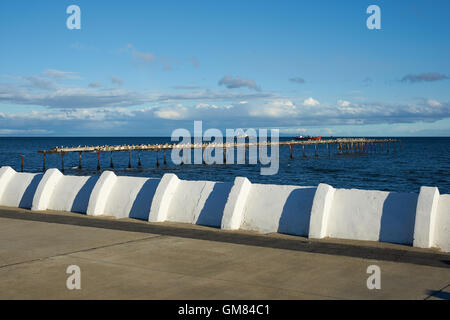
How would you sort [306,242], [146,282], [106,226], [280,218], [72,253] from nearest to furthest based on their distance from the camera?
[146,282] → [72,253] → [306,242] → [280,218] → [106,226]

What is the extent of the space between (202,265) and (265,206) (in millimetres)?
3410

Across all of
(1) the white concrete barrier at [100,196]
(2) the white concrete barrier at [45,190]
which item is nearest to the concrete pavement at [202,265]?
(1) the white concrete barrier at [100,196]

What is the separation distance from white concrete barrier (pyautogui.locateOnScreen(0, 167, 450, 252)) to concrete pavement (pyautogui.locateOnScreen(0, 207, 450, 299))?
41 centimetres

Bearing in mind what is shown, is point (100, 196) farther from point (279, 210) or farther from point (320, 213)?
point (320, 213)

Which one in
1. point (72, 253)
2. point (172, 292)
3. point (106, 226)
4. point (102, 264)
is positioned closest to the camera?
point (172, 292)

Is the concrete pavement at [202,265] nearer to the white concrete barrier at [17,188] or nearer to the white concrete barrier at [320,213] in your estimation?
the white concrete barrier at [320,213]

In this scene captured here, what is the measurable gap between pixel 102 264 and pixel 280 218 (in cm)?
432

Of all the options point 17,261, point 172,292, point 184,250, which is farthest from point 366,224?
point 17,261

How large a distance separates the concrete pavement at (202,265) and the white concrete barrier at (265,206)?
0.41 meters

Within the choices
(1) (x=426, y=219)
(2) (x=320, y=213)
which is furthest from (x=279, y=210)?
(1) (x=426, y=219)

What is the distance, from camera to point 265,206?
10.9m

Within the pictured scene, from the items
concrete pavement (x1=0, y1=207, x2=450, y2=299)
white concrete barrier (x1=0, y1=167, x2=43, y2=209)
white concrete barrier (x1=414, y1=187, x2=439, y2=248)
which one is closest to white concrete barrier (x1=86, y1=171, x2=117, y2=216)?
concrete pavement (x1=0, y1=207, x2=450, y2=299)

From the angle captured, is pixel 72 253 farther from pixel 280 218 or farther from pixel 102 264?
pixel 280 218

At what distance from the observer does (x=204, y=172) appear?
6869cm
